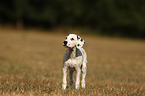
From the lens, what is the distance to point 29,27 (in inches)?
1558

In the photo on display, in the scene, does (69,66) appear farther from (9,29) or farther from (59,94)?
(9,29)

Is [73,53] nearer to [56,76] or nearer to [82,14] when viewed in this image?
[56,76]

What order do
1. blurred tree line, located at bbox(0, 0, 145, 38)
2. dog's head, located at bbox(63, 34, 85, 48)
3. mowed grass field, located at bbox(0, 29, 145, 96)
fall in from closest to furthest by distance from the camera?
dog's head, located at bbox(63, 34, 85, 48), mowed grass field, located at bbox(0, 29, 145, 96), blurred tree line, located at bbox(0, 0, 145, 38)

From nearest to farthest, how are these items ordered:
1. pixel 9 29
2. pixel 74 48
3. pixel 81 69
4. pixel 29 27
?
1. pixel 74 48
2. pixel 81 69
3. pixel 9 29
4. pixel 29 27

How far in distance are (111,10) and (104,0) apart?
2.24 m

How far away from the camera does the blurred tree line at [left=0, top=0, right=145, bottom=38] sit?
126 feet

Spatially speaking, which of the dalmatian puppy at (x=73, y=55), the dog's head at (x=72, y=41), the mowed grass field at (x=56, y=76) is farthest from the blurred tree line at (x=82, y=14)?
the dog's head at (x=72, y=41)

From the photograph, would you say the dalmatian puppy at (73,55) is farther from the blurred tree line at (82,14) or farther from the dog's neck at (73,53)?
the blurred tree line at (82,14)

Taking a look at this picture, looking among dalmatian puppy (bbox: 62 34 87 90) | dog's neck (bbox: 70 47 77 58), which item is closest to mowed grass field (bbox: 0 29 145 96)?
dalmatian puppy (bbox: 62 34 87 90)

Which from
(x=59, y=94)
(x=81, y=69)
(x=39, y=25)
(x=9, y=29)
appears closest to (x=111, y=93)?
(x=81, y=69)

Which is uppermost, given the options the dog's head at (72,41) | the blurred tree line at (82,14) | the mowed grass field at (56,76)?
the blurred tree line at (82,14)

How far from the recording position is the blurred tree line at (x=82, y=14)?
126ft

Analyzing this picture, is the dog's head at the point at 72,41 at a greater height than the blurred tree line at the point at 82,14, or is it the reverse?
the blurred tree line at the point at 82,14

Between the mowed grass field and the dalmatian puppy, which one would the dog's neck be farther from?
the mowed grass field
